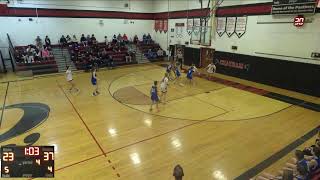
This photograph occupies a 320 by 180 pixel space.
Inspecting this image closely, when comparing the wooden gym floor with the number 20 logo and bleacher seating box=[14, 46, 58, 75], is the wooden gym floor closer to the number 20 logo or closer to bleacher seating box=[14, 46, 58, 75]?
the number 20 logo

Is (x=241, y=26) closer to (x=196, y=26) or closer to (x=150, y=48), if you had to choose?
(x=196, y=26)

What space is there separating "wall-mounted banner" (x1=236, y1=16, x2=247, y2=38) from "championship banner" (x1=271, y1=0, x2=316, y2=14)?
2020 mm

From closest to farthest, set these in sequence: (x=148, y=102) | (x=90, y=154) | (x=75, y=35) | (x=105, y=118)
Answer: (x=90, y=154), (x=105, y=118), (x=148, y=102), (x=75, y=35)

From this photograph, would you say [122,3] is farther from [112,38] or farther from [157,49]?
[157,49]

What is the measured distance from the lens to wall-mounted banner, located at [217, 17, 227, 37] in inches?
603

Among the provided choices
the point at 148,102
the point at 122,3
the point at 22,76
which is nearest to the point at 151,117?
the point at 148,102

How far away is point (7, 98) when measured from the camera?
1073 cm

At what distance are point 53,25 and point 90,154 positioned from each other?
1572 centimetres

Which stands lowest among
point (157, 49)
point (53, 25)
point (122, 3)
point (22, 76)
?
point (22, 76)

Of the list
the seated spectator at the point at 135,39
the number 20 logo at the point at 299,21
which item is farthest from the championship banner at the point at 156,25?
the number 20 logo at the point at 299,21

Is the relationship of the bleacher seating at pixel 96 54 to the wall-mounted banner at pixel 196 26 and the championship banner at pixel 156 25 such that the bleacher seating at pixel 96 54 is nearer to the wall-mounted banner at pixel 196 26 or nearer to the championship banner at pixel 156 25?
the championship banner at pixel 156 25

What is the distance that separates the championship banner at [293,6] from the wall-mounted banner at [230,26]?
9.45 ft

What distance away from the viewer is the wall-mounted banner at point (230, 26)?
48.2 ft
